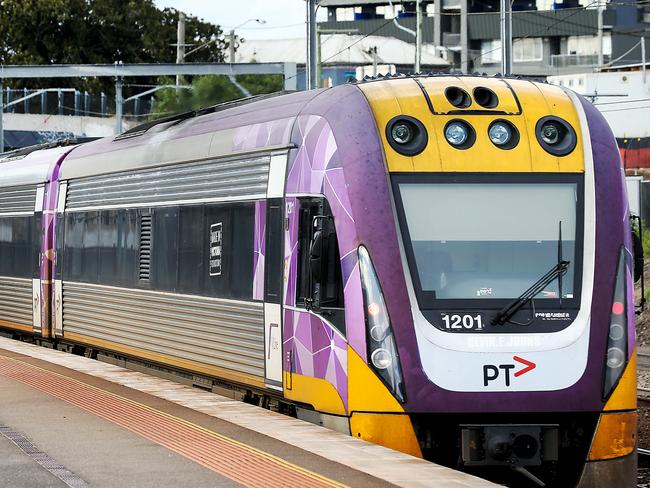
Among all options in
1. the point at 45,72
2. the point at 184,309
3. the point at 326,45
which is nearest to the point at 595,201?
the point at 184,309

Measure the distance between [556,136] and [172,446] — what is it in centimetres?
378

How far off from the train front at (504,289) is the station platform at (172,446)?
0.77 meters

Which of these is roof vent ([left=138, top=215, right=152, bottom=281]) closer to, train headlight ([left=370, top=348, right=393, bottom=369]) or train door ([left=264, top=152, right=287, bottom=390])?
train door ([left=264, top=152, right=287, bottom=390])

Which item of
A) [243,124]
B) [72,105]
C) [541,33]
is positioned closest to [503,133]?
[243,124]

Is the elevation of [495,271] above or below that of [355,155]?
below

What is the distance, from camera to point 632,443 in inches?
434

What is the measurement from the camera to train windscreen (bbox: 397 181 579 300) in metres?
11.0

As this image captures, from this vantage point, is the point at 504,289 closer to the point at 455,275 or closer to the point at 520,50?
the point at 455,275

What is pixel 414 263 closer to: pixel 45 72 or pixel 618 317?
pixel 618 317

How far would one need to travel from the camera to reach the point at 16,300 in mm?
23469

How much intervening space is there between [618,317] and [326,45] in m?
82.4

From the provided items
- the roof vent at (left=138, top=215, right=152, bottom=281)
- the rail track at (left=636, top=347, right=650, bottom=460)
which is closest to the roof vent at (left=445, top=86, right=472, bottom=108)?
the rail track at (left=636, top=347, right=650, bottom=460)

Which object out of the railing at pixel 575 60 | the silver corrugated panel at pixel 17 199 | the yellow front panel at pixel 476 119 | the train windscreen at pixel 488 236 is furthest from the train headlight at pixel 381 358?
the railing at pixel 575 60

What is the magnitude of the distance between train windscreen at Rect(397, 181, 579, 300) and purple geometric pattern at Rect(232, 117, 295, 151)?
1.86 m
